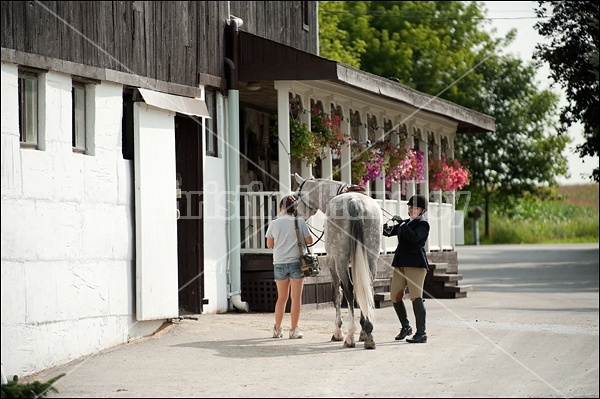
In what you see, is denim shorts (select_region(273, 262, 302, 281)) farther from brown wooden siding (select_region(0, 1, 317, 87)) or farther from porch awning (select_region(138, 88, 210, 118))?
brown wooden siding (select_region(0, 1, 317, 87))

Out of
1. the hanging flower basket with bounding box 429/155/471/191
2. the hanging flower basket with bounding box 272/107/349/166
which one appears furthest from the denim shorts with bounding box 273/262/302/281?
the hanging flower basket with bounding box 429/155/471/191

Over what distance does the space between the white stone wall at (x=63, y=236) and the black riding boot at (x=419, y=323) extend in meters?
3.59

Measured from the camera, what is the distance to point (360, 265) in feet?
45.5

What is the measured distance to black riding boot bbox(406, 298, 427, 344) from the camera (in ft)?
47.7

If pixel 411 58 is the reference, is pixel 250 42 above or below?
below

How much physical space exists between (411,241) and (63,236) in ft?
14.4

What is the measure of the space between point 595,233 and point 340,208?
48649mm

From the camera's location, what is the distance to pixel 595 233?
60375mm

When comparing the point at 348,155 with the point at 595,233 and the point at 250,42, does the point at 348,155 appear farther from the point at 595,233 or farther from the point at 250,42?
the point at 595,233

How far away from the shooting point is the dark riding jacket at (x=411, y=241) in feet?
47.4

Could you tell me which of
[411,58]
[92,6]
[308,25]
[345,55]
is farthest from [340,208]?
[411,58]

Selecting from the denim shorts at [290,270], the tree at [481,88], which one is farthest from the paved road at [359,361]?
the tree at [481,88]

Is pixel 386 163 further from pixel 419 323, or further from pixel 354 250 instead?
pixel 354 250

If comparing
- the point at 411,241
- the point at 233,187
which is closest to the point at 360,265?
the point at 411,241
